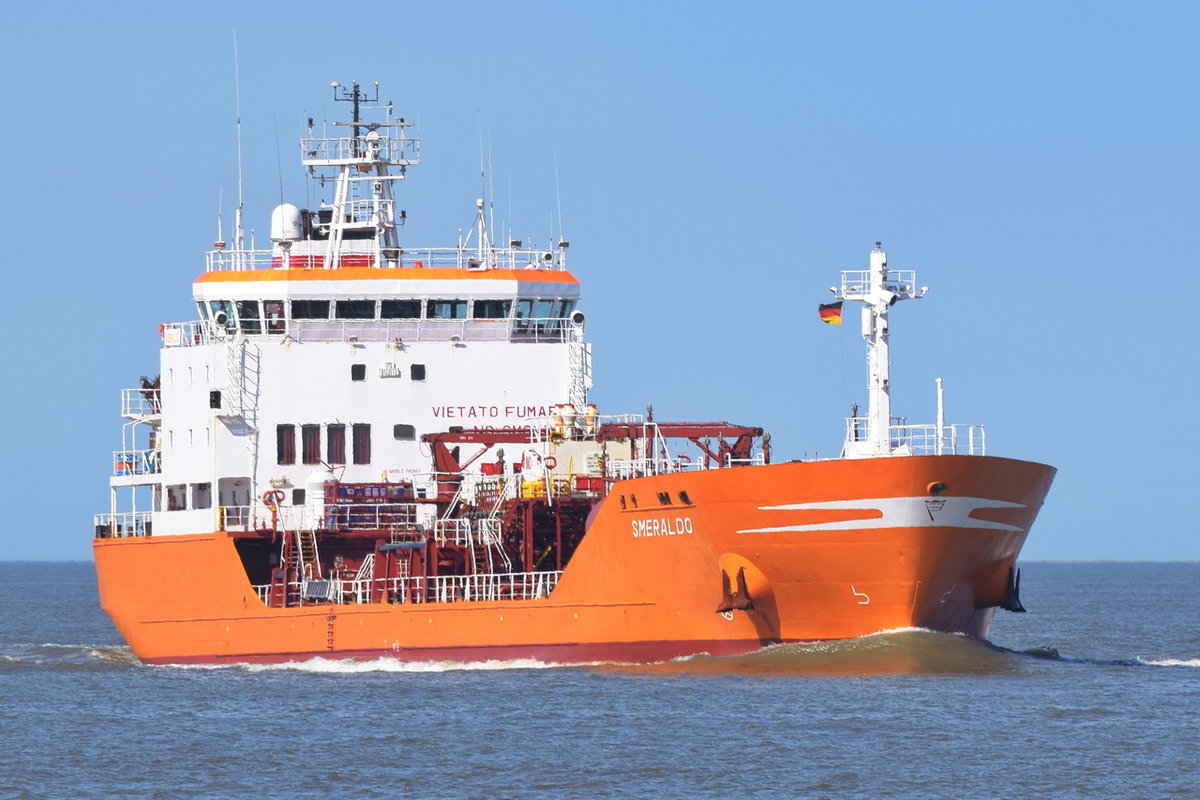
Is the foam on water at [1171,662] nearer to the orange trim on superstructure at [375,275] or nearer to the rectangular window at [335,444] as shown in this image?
the orange trim on superstructure at [375,275]

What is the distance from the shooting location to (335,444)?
3900cm

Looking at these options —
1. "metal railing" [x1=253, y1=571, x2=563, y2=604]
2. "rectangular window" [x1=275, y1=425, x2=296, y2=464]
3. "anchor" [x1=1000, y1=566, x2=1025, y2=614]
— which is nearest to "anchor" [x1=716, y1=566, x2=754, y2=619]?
"anchor" [x1=1000, y1=566, x2=1025, y2=614]

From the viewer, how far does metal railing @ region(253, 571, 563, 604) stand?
3494cm

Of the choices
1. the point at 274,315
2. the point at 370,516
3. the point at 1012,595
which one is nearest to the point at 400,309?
the point at 274,315

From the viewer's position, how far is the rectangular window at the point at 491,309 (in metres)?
39.7

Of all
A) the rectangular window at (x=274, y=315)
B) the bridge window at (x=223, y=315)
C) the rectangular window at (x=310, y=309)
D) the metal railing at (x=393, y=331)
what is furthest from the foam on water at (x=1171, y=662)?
the bridge window at (x=223, y=315)

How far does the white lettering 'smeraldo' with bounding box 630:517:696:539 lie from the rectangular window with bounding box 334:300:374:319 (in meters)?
9.58

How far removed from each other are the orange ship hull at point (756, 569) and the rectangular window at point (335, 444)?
344cm

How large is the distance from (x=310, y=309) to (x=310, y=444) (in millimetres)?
2594

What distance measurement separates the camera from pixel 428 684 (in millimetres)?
32250

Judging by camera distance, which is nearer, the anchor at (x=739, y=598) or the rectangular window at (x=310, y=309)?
the anchor at (x=739, y=598)

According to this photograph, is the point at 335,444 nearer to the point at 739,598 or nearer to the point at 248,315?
the point at 248,315

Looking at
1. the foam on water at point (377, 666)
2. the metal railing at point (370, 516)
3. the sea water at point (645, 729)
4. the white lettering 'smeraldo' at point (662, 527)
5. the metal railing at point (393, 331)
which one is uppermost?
the metal railing at point (393, 331)

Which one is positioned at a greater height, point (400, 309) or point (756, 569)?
point (400, 309)
